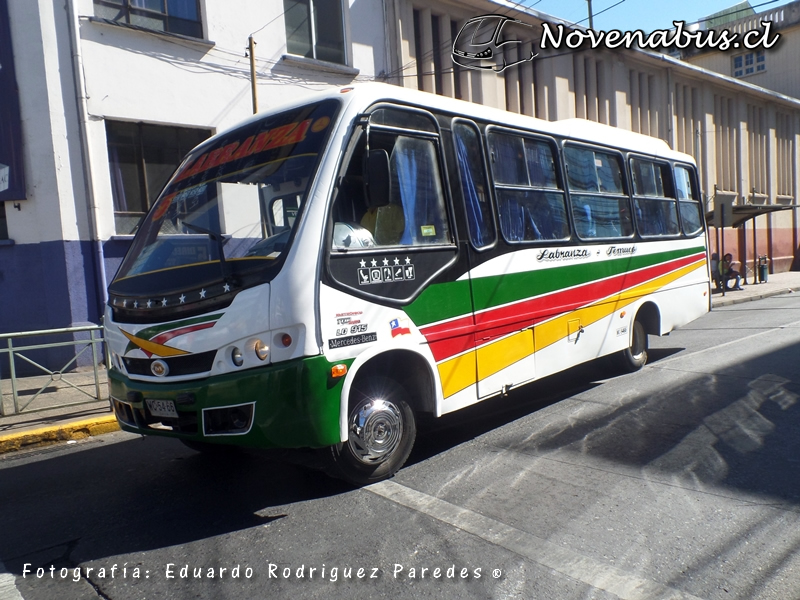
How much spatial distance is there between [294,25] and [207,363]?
1076cm

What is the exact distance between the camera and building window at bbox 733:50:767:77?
33.2 metres

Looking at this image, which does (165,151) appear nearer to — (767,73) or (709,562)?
(709,562)

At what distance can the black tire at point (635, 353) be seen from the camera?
8.14m

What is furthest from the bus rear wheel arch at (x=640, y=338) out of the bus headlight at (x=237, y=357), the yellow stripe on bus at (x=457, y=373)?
the bus headlight at (x=237, y=357)

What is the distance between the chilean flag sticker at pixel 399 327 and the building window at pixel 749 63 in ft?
117

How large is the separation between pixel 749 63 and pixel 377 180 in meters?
36.1

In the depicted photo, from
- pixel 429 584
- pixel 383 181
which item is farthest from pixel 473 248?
pixel 429 584

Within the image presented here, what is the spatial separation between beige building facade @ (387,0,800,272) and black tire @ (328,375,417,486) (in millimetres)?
11378

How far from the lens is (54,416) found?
7262mm

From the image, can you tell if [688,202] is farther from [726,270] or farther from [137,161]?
[726,270]

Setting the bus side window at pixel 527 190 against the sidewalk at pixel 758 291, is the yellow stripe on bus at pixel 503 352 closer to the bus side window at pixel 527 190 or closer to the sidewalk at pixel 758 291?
the bus side window at pixel 527 190

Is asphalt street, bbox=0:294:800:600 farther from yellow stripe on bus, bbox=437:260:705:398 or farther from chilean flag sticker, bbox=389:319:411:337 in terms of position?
chilean flag sticker, bbox=389:319:411:337

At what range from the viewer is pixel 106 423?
700 cm

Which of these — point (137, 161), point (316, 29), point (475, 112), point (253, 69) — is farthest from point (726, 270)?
point (475, 112)
